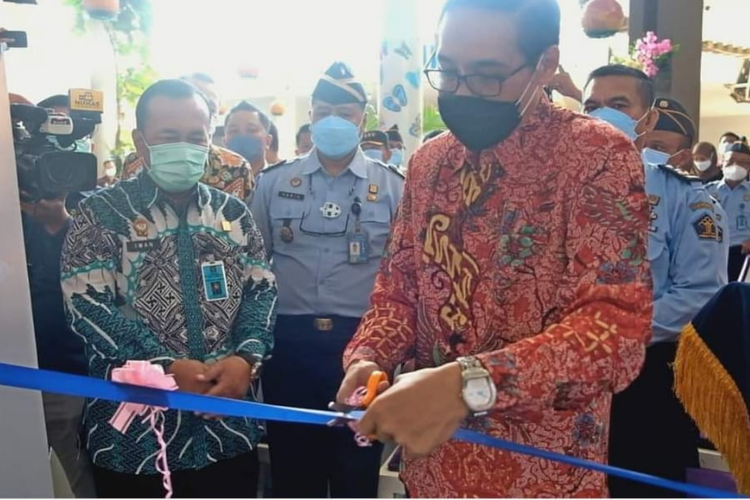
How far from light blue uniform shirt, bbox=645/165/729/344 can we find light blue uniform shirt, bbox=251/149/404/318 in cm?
92

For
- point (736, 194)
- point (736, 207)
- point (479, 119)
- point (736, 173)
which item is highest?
point (479, 119)

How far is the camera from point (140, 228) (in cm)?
182

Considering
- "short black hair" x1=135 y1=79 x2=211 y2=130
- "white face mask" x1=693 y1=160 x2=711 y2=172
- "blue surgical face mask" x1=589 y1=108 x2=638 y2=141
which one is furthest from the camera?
"white face mask" x1=693 y1=160 x2=711 y2=172

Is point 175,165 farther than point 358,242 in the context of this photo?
No

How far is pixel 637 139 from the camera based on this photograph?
2395 millimetres

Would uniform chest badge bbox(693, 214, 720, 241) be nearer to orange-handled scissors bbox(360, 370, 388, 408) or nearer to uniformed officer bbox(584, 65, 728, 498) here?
uniformed officer bbox(584, 65, 728, 498)

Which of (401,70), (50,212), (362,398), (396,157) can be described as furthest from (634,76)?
(401,70)

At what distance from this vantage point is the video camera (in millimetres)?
1872

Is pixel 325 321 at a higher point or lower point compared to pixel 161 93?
lower

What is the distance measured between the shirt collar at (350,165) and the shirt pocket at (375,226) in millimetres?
147

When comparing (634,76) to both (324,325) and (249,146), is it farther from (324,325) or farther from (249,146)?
(249,146)

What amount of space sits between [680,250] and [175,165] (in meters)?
1.53

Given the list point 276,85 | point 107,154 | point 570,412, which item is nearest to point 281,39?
point 276,85

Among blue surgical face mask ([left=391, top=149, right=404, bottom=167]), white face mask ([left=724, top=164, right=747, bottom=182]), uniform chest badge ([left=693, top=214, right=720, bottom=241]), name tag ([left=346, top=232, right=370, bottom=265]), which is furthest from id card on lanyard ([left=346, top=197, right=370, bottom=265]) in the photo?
white face mask ([left=724, top=164, right=747, bottom=182])
